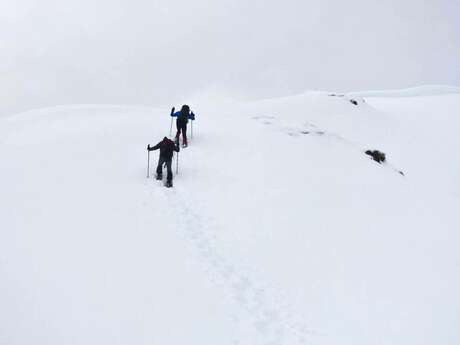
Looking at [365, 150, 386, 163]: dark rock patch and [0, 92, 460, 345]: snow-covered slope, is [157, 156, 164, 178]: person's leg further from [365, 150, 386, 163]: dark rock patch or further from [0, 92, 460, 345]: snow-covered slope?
[365, 150, 386, 163]: dark rock patch

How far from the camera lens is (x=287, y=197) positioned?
62.4 feet

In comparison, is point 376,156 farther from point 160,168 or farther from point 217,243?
point 217,243

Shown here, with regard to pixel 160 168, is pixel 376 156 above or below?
below

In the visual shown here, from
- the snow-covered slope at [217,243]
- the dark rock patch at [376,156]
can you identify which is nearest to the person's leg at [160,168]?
the snow-covered slope at [217,243]

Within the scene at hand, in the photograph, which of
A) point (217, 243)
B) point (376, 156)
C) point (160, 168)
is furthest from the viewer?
point (376, 156)

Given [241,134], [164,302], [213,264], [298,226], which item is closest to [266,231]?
[298,226]

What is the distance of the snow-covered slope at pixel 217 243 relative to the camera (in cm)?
1120

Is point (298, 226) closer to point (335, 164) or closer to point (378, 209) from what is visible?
point (378, 209)

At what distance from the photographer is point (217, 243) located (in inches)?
586

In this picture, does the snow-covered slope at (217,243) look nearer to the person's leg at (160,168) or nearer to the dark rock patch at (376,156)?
the person's leg at (160,168)

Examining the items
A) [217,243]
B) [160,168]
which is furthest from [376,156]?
[217,243]

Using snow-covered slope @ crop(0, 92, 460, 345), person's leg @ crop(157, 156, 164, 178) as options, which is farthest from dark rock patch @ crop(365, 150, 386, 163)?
person's leg @ crop(157, 156, 164, 178)

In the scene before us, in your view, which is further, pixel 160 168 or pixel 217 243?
pixel 160 168

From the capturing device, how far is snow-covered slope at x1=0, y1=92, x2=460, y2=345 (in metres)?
11.2
